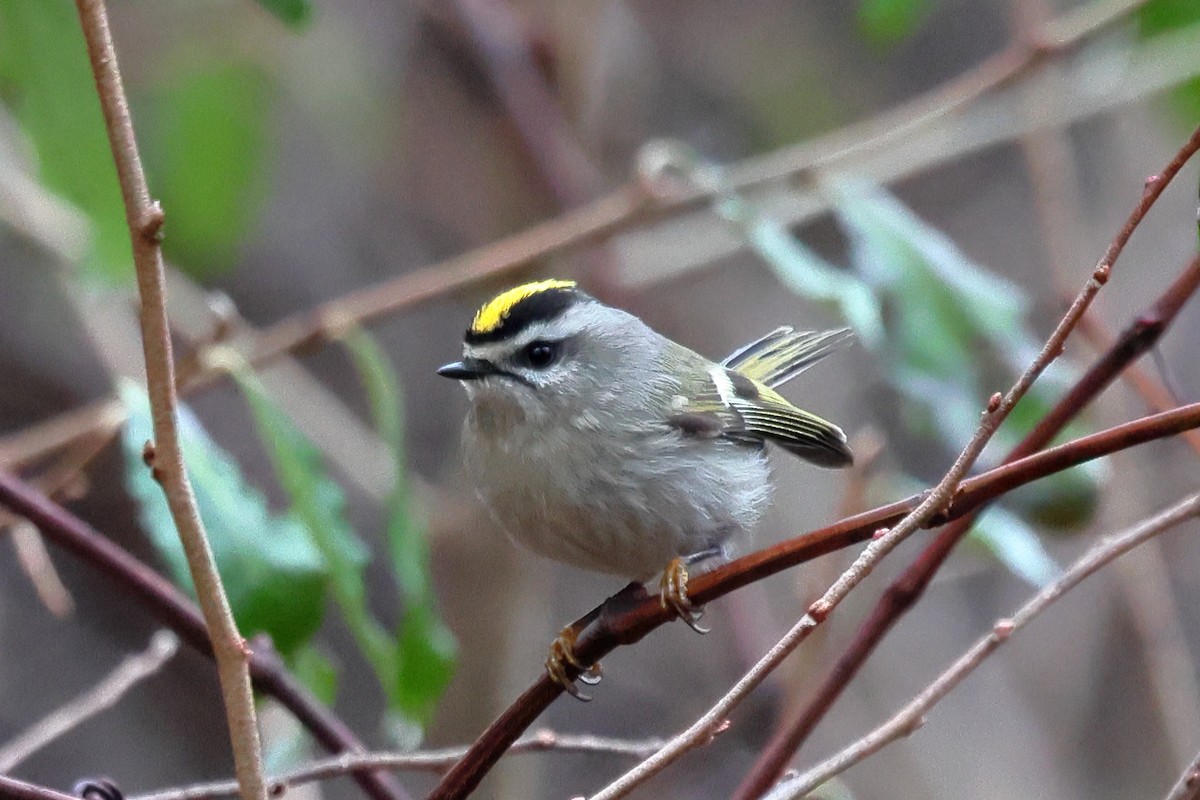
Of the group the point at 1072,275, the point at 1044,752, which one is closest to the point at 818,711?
the point at 1072,275

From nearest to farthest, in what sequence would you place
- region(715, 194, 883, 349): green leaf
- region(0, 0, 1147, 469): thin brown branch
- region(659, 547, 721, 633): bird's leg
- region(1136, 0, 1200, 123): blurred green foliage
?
1. region(659, 547, 721, 633): bird's leg
2. region(715, 194, 883, 349): green leaf
3. region(1136, 0, 1200, 123): blurred green foliage
4. region(0, 0, 1147, 469): thin brown branch

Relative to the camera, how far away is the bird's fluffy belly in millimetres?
1910

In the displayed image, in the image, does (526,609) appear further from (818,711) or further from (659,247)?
(818,711)

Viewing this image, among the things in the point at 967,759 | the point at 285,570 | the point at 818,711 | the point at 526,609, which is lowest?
the point at 818,711

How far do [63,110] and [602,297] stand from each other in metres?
1.75

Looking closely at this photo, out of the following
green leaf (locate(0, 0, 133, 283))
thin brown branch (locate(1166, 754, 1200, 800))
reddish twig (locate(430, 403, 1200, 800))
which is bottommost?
thin brown branch (locate(1166, 754, 1200, 800))

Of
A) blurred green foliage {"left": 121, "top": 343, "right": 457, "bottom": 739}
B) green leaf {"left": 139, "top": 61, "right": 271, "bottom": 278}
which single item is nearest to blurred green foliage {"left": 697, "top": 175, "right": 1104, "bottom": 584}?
blurred green foliage {"left": 121, "top": 343, "right": 457, "bottom": 739}

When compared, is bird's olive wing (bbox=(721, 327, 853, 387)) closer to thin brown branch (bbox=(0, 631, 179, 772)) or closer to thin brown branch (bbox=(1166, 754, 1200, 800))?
thin brown branch (bbox=(0, 631, 179, 772))

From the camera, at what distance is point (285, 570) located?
5.47 feet

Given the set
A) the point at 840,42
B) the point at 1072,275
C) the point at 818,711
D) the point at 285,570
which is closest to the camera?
the point at 818,711

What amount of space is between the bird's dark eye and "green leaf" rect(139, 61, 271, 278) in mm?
1031

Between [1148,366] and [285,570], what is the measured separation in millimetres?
2848

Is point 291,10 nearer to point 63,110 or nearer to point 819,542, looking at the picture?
point 63,110

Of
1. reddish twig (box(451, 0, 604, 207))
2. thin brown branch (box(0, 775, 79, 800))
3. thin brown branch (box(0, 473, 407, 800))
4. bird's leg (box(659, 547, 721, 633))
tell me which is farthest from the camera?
reddish twig (box(451, 0, 604, 207))
